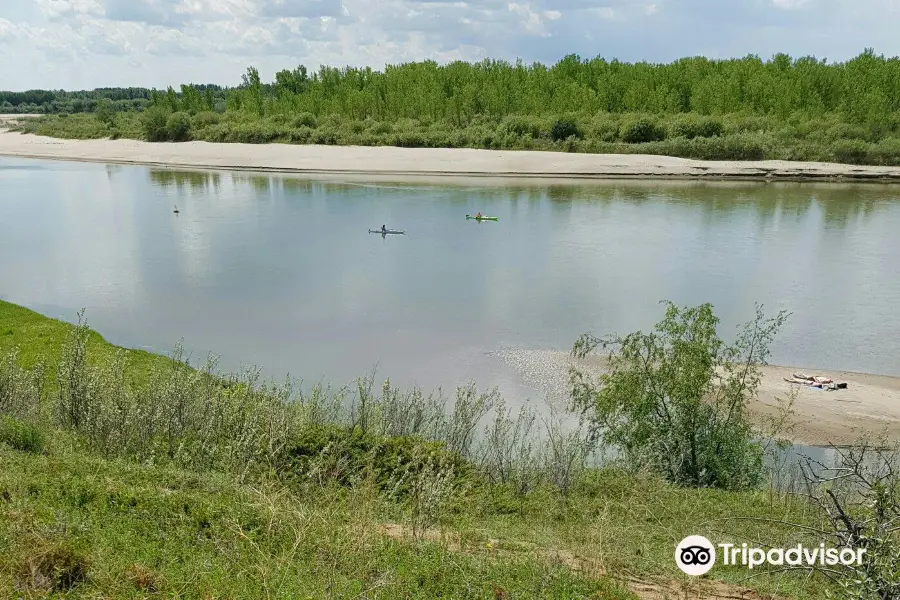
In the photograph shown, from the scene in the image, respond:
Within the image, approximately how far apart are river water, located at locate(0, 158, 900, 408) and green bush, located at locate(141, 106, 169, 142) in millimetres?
38135

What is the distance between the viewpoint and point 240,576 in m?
7.27

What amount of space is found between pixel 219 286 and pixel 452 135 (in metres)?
56.4

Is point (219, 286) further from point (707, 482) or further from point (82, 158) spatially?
point (82, 158)

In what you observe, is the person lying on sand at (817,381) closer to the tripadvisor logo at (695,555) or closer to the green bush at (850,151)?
the tripadvisor logo at (695,555)

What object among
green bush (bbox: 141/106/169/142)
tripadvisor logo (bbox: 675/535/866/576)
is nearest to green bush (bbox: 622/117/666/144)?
green bush (bbox: 141/106/169/142)

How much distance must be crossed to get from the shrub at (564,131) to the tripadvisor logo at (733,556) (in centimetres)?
7451

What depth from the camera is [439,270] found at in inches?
1355

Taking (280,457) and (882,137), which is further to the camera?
(882,137)

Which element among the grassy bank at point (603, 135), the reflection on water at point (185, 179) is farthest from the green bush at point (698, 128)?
the reflection on water at point (185, 179)

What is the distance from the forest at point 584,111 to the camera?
247ft

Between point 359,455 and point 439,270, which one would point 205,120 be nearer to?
point 439,270

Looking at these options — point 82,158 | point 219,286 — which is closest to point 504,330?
point 219,286

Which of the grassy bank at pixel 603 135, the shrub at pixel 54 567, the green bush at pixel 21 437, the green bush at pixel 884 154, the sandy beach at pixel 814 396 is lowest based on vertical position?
the sandy beach at pixel 814 396

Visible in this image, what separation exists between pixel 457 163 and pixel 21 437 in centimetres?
6481
